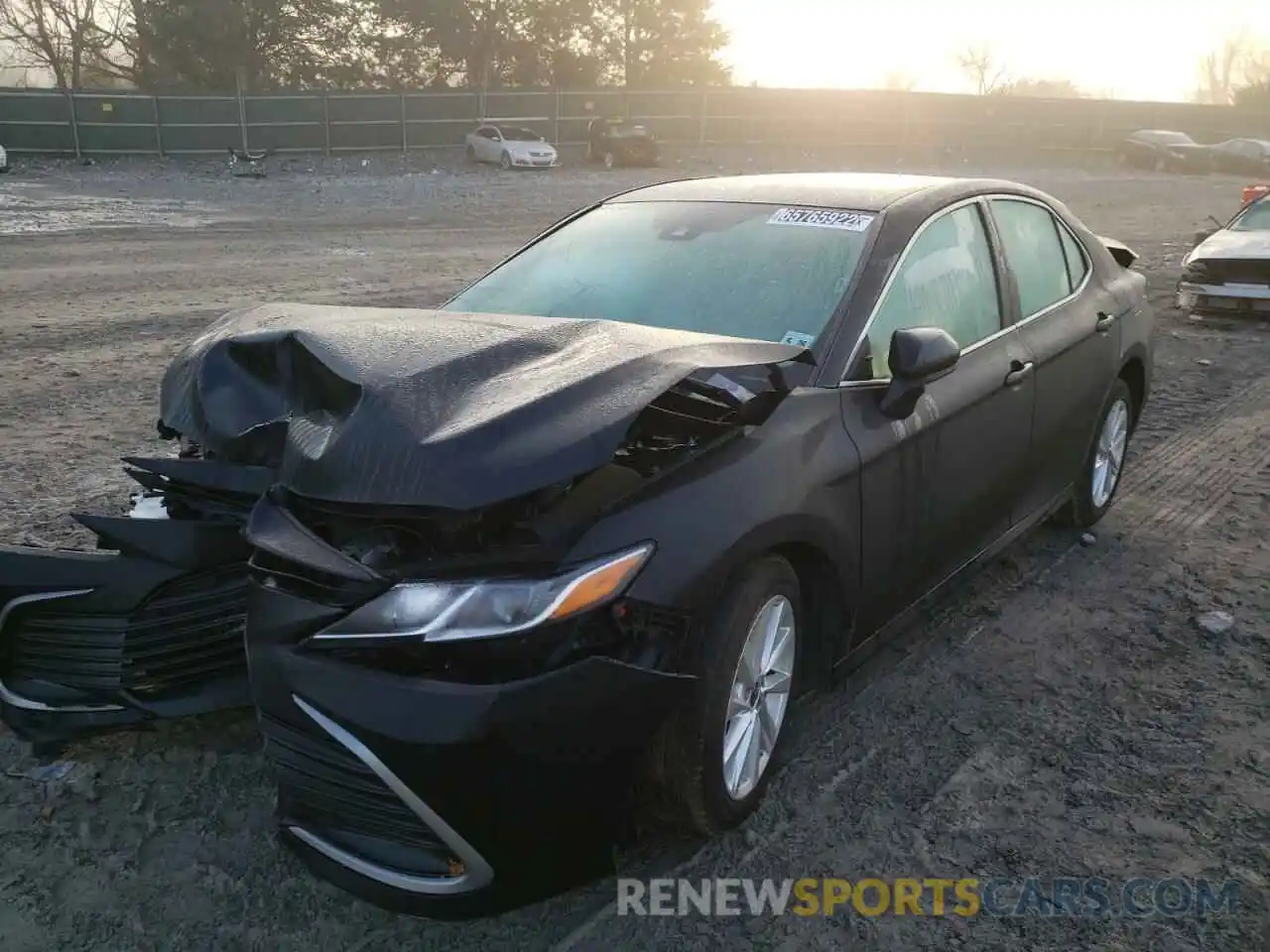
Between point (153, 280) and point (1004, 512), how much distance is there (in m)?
10.5

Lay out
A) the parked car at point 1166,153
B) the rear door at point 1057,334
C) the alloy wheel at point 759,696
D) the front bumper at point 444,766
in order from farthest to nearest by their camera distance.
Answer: the parked car at point 1166,153, the rear door at point 1057,334, the alloy wheel at point 759,696, the front bumper at point 444,766

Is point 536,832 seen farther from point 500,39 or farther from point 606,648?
point 500,39

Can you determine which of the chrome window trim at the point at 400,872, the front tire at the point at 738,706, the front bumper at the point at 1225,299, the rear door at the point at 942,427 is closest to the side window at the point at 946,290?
the rear door at the point at 942,427

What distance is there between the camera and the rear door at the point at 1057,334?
4.42m

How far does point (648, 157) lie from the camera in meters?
36.8

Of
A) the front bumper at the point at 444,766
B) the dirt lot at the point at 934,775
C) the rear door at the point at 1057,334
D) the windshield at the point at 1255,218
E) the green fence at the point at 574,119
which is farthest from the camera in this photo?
the green fence at the point at 574,119

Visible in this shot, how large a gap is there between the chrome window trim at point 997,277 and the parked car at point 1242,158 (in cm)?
4141

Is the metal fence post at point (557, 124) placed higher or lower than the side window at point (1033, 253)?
higher

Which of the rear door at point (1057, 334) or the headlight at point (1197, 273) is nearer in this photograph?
the rear door at point (1057, 334)

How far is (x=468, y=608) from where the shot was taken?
7.99ft

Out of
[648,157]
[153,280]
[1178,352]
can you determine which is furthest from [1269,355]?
[648,157]

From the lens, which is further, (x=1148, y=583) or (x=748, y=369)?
(x=1148, y=583)

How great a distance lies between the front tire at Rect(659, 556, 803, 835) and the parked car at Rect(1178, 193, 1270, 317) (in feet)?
32.6

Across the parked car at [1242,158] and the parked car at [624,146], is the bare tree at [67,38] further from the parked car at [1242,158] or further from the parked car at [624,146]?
the parked car at [1242,158]
